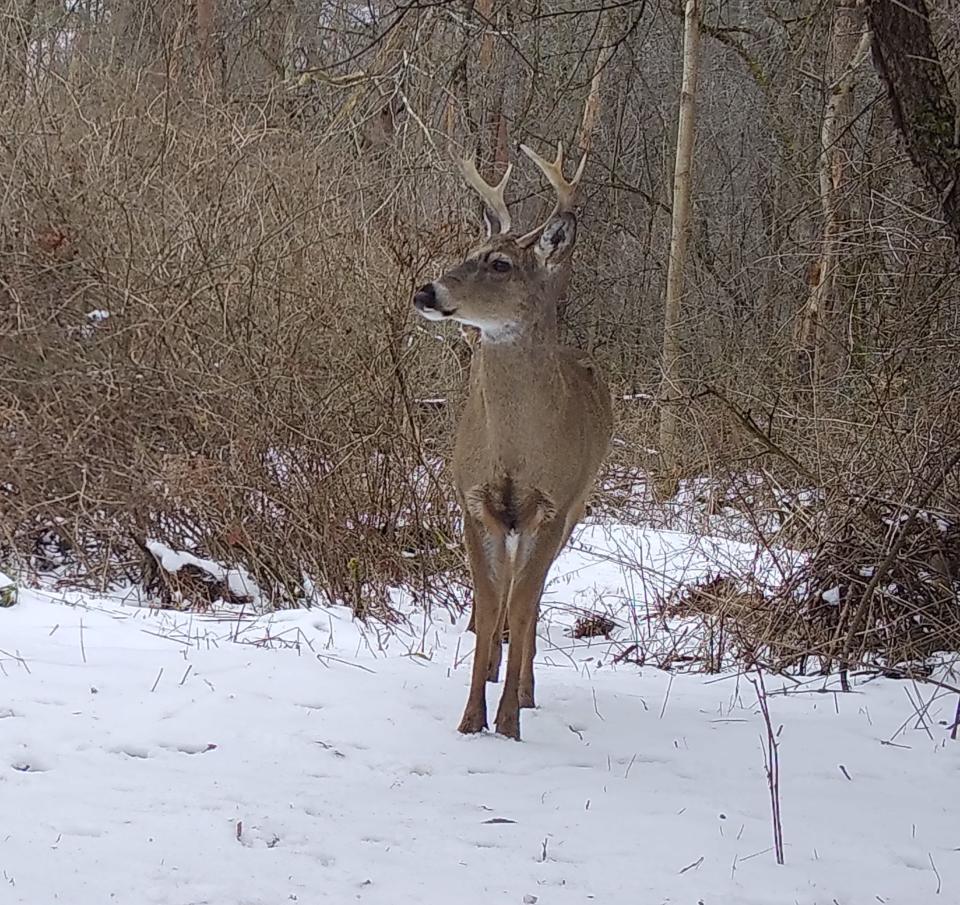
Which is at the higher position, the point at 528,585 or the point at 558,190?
the point at 558,190

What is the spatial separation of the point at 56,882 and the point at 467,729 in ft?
6.81

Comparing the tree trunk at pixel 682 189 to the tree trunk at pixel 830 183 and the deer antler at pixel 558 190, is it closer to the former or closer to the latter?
the tree trunk at pixel 830 183

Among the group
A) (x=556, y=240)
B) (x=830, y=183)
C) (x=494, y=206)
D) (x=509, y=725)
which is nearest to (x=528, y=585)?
(x=509, y=725)

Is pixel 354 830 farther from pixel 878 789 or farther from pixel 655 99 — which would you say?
pixel 655 99

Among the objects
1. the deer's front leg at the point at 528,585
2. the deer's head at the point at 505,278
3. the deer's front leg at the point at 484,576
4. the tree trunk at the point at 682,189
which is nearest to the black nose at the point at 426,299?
the deer's head at the point at 505,278

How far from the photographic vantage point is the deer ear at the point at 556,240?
552 centimetres

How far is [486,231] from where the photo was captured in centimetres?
581

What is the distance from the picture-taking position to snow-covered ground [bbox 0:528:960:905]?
3.39 metres

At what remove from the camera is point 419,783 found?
427 centimetres

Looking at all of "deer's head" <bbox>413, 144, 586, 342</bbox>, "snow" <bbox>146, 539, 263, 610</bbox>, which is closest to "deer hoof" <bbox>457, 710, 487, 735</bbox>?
"deer's head" <bbox>413, 144, 586, 342</bbox>

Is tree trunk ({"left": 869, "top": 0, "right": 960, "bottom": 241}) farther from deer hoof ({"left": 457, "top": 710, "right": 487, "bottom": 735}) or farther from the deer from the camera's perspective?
Result: deer hoof ({"left": 457, "top": 710, "right": 487, "bottom": 735})

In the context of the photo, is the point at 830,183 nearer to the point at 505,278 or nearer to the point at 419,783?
the point at 505,278

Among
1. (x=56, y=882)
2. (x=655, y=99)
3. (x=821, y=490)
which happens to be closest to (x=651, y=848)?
(x=56, y=882)

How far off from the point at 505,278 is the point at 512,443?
0.68m
